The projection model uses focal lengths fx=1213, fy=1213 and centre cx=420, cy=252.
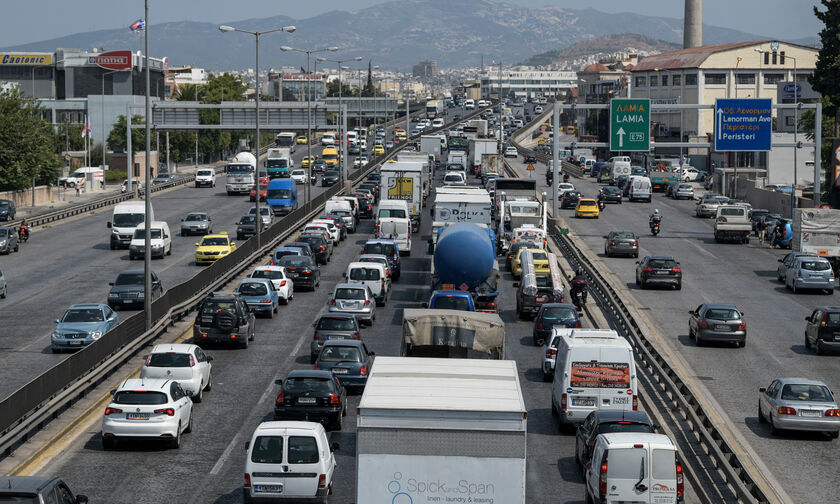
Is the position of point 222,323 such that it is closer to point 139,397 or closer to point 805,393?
point 139,397

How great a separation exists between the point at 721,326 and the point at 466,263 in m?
8.41

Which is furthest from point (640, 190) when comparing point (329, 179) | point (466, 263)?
point (466, 263)

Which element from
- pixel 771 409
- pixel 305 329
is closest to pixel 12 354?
pixel 305 329

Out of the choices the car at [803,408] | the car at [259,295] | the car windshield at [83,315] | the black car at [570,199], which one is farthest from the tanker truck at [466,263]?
the black car at [570,199]

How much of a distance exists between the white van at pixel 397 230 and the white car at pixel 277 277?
41.1 feet

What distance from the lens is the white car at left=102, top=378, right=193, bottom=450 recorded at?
81.5 ft

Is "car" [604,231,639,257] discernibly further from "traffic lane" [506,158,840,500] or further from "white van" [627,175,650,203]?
"white van" [627,175,650,203]

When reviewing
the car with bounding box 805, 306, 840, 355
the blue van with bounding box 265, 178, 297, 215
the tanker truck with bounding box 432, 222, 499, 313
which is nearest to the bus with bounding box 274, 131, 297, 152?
the blue van with bounding box 265, 178, 297, 215

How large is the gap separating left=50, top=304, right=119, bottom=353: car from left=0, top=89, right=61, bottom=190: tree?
5286 cm

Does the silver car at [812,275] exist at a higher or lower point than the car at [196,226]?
lower

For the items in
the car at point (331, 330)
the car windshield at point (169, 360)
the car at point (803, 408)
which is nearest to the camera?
the car at point (803, 408)

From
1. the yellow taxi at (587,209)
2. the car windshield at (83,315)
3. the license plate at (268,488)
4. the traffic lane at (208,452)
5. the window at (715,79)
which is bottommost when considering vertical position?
the traffic lane at (208,452)

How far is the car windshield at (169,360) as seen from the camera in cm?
2950

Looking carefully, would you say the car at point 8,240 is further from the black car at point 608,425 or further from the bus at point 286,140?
the bus at point 286,140
